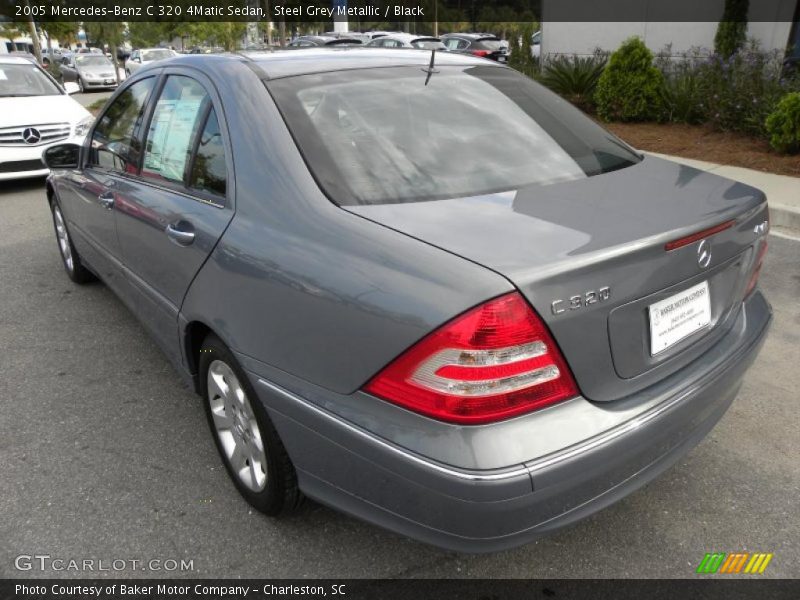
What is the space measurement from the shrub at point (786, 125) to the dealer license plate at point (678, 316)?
6.91 metres

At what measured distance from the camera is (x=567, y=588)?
7.08ft

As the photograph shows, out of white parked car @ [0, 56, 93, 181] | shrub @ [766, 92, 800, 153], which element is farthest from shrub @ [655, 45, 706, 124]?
white parked car @ [0, 56, 93, 181]

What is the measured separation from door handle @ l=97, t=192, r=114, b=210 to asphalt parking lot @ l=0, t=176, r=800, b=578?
897mm

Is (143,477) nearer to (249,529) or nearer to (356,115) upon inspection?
(249,529)

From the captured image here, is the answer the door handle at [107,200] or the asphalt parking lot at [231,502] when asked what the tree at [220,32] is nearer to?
the door handle at [107,200]

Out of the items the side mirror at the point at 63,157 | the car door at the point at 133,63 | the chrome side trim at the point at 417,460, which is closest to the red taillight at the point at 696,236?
the chrome side trim at the point at 417,460

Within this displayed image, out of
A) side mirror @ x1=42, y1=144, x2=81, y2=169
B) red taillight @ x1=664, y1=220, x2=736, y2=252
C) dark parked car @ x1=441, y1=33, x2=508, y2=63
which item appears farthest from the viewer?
Result: dark parked car @ x1=441, y1=33, x2=508, y2=63

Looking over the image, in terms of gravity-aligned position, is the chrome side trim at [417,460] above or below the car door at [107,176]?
below

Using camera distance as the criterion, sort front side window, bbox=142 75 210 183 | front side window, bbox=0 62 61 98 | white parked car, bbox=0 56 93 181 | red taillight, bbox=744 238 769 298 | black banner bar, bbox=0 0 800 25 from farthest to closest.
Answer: black banner bar, bbox=0 0 800 25 < front side window, bbox=0 62 61 98 < white parked car, bbox=0 56 93 181 < front side window, bbox=142 75 210 183 < red taillight, bbox=744 238 769 298

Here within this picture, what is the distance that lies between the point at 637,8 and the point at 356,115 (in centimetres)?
1120

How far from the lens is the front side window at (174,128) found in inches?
107

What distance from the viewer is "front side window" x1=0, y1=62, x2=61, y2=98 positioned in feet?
28.8

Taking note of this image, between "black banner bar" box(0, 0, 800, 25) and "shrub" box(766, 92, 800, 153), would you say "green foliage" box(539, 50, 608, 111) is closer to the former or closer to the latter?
"black banner bar" box(0, 0, 800, 25)

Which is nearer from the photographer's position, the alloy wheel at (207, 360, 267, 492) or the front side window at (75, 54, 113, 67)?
the alloy wheel at (207, 360, 267, 492)
